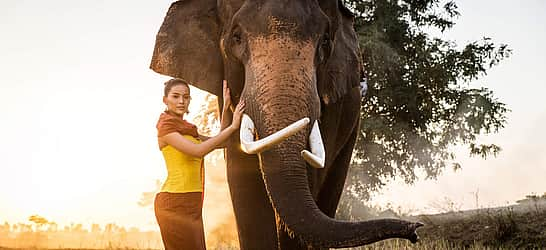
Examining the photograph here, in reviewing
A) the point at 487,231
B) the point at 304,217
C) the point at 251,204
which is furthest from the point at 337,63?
the point at 487,231

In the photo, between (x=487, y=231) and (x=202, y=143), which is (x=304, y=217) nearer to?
(x=202, y=143)

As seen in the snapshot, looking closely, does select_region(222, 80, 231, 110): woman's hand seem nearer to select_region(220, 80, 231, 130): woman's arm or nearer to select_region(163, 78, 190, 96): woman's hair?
select_region(220, 80, 231, 130): woman's arm

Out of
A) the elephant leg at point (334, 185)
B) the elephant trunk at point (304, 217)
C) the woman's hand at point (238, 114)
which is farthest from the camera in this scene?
the elephant leg at point (334, 185)

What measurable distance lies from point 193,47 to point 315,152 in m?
1.73

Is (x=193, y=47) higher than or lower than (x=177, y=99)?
higher

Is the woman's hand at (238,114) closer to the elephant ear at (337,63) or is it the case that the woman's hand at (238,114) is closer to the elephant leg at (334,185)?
the elephant ear at (337,63)

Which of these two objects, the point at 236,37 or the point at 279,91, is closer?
the point at 279,91

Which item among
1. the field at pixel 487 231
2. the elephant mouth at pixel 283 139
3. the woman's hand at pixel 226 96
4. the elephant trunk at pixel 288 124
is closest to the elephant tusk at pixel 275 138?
the elephant mouth at pixel 283 139

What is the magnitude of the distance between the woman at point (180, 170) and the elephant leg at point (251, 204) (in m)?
0.83

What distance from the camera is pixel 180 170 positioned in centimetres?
569

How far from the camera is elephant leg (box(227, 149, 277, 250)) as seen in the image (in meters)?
6.58

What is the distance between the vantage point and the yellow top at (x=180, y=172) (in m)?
5.65

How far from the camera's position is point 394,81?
22656 mm

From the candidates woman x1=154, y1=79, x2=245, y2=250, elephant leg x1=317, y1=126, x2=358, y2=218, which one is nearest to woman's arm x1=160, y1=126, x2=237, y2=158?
woman x1=154, y1=79, x2=245, y2=250
